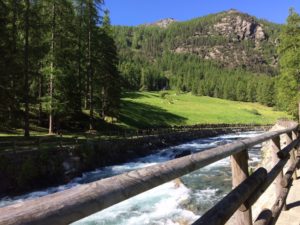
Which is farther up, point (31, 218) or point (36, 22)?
point (36, 22)

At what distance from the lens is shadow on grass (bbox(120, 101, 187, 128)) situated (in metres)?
56.1

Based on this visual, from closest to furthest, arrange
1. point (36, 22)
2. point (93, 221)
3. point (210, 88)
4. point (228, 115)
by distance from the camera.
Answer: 1. point (93, 221)
2. point (36, 22)
3. point (228, 115)
4. point (210, 88)

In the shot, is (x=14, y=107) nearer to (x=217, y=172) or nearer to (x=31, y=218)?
(x=217, y=172)

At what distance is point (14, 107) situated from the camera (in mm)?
25672

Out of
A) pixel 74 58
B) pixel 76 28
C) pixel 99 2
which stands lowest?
pixel 74 58

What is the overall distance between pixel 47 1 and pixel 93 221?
84.2 ft

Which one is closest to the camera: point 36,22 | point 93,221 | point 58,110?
point 93,221

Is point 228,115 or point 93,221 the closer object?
point 93,221

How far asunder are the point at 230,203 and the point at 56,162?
20125 mm

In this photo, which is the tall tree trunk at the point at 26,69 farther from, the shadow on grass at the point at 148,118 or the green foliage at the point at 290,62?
the green foliage at the point at 290,62

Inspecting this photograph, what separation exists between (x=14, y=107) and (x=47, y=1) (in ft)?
41.3

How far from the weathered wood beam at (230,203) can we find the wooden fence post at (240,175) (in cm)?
8

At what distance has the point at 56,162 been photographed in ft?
73.3

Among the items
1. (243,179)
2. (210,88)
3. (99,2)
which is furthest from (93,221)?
(210,88)
